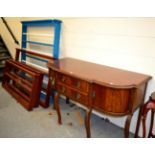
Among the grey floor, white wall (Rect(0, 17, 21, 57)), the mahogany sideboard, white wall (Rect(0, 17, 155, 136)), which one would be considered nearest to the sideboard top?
the mahogany sideboard

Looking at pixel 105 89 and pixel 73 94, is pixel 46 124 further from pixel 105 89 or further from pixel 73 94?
pixel 105 89

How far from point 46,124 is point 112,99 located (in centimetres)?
116

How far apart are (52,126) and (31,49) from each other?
1939 millimetres

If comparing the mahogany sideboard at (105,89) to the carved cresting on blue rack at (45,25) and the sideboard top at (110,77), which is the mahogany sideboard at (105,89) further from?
the carved cresting on blue rack at (45,25)

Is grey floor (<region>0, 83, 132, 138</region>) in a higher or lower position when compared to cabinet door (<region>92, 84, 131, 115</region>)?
lower

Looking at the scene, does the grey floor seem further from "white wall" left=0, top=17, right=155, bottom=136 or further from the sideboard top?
the sideboard top

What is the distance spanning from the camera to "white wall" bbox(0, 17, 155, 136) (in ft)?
5.64

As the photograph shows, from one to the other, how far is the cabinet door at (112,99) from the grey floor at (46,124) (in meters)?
0.70

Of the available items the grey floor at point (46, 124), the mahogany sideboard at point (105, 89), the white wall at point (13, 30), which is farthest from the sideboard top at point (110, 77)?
the white wall at point (13, 30)

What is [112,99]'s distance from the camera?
1.45 meters

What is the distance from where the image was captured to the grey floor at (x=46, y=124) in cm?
204

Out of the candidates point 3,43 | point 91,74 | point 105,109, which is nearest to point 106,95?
point 105,109

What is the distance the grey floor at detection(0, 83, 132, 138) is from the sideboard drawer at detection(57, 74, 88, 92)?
706 mm
